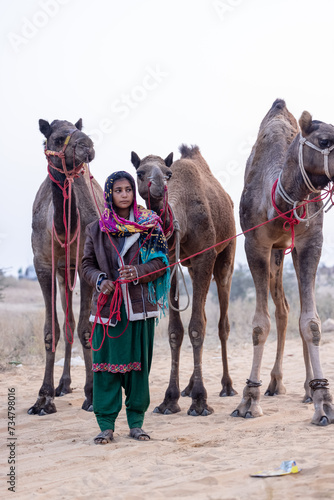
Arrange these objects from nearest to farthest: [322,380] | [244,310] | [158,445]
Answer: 1. [158,445]
2. [322,380]
3. [244,310]

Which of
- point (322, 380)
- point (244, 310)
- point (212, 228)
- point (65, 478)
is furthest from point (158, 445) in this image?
point (244, 310)

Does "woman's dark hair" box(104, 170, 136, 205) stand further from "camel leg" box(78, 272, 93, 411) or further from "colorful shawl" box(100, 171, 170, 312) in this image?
"camel leg" box(78, 272, 93, 411)

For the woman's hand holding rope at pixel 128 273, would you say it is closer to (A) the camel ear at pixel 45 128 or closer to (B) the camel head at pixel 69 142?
(B) the camel head at pixel 69 142

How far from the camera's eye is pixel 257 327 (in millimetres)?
5977

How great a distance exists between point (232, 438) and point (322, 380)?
1094mm

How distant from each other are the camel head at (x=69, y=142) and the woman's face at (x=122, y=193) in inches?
44.8

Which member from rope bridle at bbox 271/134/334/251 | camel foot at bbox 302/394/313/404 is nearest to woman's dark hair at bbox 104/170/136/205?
rope bridle at bbox 271/134/334/251

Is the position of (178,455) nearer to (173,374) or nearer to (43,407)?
(173,374)

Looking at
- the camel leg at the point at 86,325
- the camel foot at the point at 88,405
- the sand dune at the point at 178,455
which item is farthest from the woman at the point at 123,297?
the camel leg at the point at 86,325

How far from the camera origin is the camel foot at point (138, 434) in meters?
4.87

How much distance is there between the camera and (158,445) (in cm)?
468

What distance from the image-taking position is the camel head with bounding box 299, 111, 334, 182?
5.14 meters

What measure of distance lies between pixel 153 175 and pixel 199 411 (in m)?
2.53

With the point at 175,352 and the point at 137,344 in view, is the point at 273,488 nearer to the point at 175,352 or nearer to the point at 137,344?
the point at 137,344
